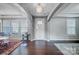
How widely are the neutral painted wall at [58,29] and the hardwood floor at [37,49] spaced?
0.52 feet

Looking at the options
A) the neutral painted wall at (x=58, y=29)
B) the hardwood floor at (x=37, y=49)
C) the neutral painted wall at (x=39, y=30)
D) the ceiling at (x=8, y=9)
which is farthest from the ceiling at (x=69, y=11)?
the ceiling at (x=8, y=9)

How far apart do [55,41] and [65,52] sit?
26cm

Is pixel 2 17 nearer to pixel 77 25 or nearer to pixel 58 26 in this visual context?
pixel 58 26

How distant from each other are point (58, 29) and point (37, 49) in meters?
0.51

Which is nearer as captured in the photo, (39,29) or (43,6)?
(43,6)

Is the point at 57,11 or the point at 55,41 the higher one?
the point at 57,11

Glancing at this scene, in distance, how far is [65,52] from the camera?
2701 millimetres

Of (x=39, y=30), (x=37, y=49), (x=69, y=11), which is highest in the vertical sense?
(x=69, y=11)

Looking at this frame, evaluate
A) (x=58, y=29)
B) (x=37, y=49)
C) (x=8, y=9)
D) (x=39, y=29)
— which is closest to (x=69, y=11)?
(x=58, y=29)

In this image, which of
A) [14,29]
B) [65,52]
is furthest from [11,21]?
[65,52]

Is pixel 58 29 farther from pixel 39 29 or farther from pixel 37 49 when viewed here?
pixel 37 49

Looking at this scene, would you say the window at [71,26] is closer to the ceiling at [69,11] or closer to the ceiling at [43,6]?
the ceiling at [69,11]

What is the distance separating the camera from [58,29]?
9.09ft

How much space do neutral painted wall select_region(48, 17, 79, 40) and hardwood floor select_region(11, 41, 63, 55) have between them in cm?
16
